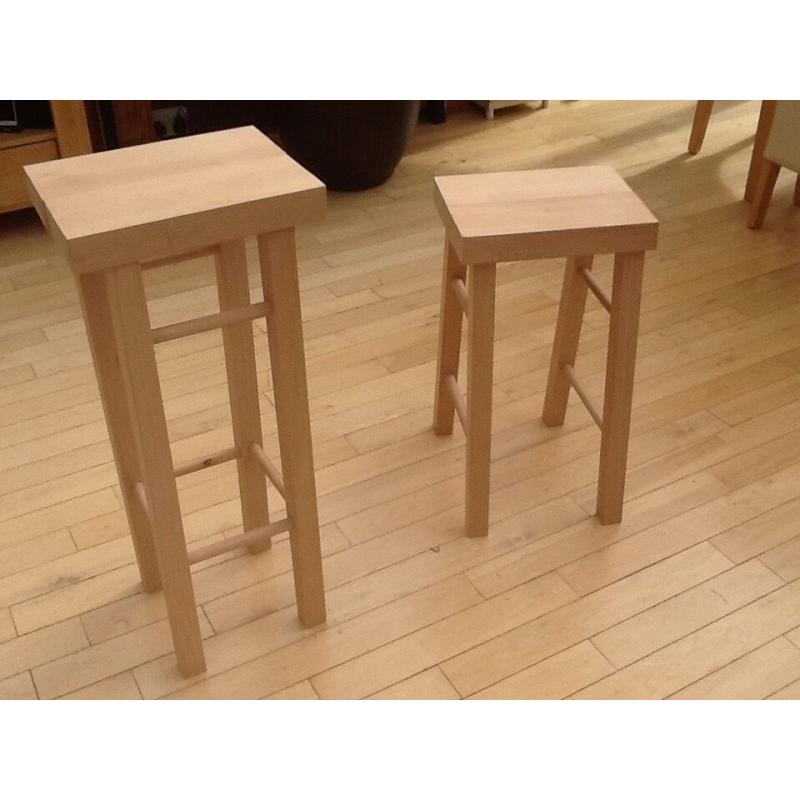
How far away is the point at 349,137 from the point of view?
10.2 ft

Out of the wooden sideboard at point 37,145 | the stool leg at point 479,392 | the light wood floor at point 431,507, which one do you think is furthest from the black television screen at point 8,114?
the stool leg at point 479,392

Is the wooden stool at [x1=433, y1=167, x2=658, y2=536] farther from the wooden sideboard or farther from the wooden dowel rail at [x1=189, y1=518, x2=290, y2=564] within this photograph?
the wooden sideboard

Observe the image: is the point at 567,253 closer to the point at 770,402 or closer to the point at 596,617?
the point at 596,617

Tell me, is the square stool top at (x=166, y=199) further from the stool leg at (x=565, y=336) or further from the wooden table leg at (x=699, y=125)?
the wooden table leg at (x=699, y=125)

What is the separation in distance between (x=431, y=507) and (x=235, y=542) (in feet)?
1.64

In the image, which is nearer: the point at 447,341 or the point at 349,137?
the point at 447,341

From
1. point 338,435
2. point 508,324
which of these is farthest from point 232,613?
point 508,324

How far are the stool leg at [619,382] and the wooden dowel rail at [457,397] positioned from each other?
262mm

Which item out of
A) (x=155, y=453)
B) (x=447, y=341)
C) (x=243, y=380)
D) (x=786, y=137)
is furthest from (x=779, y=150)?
(x=155, y=453)

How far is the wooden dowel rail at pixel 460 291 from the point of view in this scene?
1.81 m

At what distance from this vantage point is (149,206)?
120 centimetres

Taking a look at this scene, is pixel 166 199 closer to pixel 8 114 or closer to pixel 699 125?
pixel 8 114

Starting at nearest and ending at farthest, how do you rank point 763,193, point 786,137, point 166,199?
point 166,199
point 786,137
point 763,193

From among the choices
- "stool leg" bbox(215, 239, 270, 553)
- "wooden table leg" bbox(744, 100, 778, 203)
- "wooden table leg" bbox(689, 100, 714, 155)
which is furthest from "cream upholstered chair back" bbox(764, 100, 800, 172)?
"stool leg" bbox(215, 239, 270, 553)
